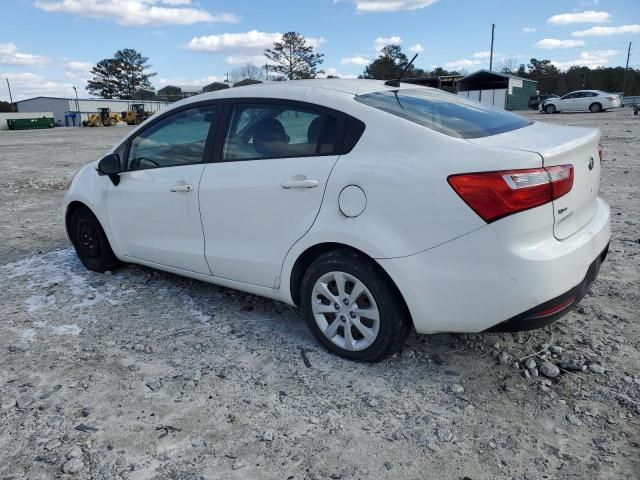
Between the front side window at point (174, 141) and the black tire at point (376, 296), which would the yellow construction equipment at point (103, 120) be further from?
the black tire at point (376, 296)

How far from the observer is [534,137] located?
9.09 ft

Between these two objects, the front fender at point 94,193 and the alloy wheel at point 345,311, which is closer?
the alloy wheel at point 345,311

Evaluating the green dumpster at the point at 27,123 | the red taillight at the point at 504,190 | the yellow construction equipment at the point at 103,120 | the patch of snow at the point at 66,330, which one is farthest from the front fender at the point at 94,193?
the green dumpster at the point at 27,123

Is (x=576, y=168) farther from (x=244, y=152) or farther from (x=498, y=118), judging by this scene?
(x=244, y=152)

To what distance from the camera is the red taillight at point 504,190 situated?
7.72ft

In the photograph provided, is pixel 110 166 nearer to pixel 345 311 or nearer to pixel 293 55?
pixel 345 311

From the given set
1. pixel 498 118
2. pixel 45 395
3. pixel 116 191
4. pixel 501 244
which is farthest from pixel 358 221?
pixel 116 191

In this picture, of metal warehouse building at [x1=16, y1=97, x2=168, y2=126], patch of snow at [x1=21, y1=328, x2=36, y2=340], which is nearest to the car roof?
patch of snow at [x1=21, y1=328, x2=36, y2=340]

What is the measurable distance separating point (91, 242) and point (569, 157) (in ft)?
13.3

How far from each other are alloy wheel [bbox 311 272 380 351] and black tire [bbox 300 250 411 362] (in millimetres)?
29

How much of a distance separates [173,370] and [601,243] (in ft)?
8.57

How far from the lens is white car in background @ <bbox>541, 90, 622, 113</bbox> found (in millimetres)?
35094

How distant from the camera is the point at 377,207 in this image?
2646mm

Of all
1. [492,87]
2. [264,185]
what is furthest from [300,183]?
[492,87]
